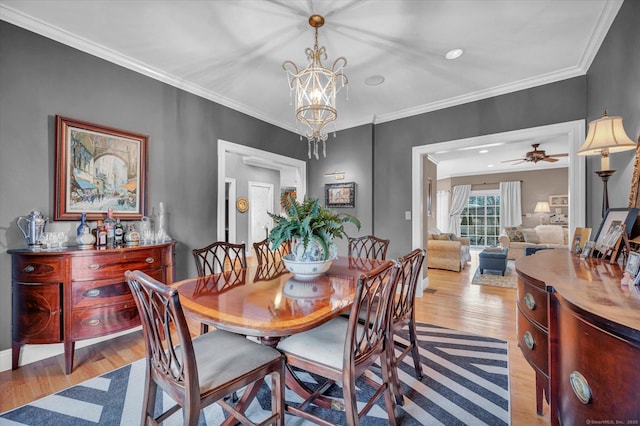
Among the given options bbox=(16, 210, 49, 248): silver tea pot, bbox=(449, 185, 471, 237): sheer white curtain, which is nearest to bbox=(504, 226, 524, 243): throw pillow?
bbox=(449, 185, 471, 237): sheer white curtain

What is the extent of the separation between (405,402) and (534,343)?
0.90 metres

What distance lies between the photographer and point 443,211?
1025cm

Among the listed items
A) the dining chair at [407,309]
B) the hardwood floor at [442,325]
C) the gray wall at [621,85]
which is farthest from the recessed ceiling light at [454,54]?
the hardwood floor at [442,325]

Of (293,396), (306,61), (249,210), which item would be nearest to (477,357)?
(293,396)

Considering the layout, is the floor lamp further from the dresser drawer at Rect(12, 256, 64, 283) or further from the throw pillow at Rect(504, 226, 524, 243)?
the throw pillow at Rect(504, 226, 524, 243)

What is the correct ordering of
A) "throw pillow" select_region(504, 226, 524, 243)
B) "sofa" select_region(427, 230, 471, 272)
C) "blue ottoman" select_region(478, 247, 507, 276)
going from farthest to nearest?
"throw pillow" select_region(504, 226, 524, 243), "sofa" select_region(427, 230, 471, 272), "blue ottoman" select_region(478, 247, 507, 276)

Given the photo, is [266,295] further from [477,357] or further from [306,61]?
[306,61]

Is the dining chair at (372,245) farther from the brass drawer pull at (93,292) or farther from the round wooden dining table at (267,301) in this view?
the brass drawer pull at (93,292)

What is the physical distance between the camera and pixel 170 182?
3000 millimetres

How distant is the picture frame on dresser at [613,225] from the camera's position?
4.35 feet

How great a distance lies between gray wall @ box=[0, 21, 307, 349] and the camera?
2.05m

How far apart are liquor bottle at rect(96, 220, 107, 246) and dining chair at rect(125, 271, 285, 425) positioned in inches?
63.9

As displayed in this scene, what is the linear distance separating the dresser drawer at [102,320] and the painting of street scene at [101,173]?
0.85m

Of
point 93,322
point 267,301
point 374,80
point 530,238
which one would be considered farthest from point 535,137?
point 530,238
